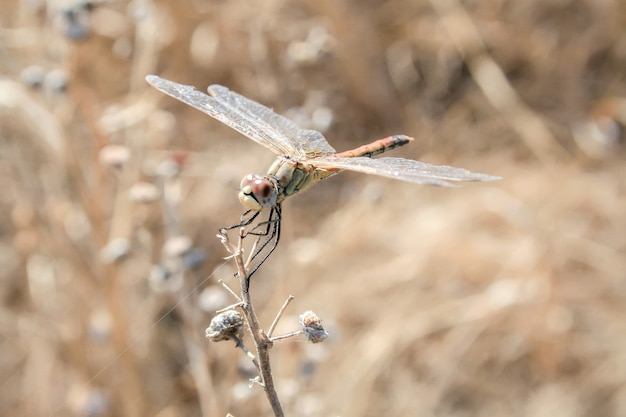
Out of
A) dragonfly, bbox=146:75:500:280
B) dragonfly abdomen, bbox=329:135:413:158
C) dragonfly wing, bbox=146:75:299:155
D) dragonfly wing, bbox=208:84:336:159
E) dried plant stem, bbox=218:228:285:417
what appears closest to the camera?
dried plant stem, bbox=218:228:285:417

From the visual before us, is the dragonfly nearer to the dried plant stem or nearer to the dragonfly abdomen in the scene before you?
the dragonfly abdomen

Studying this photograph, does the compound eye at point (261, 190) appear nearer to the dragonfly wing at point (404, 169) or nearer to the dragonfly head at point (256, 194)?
the dragonfly head at point (256, 194)

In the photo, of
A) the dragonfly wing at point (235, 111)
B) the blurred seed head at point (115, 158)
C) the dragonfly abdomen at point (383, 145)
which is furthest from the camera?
the blurred seed head at point (115, 158)

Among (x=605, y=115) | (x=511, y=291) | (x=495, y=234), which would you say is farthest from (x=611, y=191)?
(x=511, y=291)

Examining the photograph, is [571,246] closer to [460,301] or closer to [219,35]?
[460,301]

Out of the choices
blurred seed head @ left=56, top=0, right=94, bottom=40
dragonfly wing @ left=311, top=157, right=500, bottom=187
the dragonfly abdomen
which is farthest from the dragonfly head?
blurred seed head @ left=56, top=0, right=94, bottom=40

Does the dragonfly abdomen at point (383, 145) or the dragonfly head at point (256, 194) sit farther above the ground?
the dragonfly abdomen at point (383, 145)

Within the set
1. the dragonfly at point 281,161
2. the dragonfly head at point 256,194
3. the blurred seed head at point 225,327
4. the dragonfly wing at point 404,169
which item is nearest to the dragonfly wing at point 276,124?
the dragonfly at point 281,161
